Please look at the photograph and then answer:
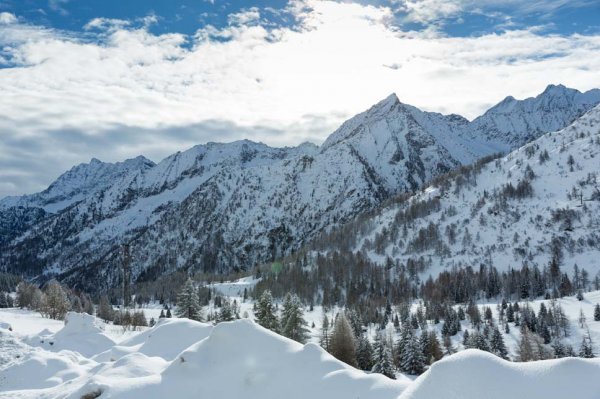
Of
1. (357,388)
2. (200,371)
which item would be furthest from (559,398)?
(200,371)

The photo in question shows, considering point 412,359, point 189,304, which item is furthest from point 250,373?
point 412,359

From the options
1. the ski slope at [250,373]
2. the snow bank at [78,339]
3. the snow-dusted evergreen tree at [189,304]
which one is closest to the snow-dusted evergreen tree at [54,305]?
the snow-dusted evergreen tree at [189,304]

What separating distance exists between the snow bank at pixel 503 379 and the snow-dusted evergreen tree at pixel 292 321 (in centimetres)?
4515

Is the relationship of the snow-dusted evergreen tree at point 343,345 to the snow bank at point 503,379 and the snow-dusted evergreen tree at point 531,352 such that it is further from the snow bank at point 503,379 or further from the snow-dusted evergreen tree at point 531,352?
the snow bank at point 503,379

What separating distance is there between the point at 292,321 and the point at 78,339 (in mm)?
24774

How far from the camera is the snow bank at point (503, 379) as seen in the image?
46.1ft

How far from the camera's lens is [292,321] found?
6075 cm

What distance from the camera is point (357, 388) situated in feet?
61.5

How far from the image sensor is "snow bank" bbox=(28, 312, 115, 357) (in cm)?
4359

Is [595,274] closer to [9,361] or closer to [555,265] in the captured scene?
[555,265]

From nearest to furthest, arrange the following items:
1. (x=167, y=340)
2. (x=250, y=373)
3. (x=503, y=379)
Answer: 1. (x=503, y=379)
2. (x=250, y=373)
3. (x=167, y=340)

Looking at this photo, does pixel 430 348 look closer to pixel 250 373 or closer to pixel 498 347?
pixel 498 347

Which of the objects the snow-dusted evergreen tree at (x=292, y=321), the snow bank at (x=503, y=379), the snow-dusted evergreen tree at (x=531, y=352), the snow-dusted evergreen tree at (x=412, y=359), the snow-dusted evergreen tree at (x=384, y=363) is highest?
the snow bank at (x=503, y=379)

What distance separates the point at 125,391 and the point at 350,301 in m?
170
